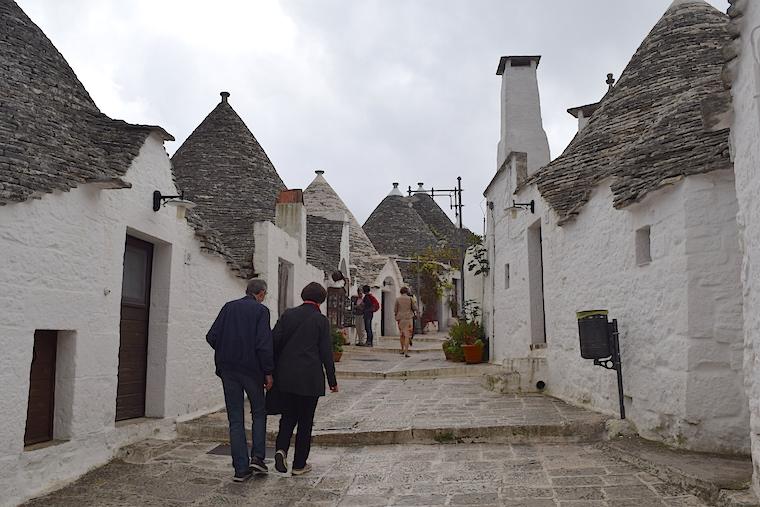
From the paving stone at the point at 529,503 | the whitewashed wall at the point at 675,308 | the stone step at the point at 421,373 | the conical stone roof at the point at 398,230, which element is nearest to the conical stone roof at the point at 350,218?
the conical stone roof at the point at 398,230

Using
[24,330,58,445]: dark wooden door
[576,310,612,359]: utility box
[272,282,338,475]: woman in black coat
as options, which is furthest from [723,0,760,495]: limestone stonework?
[24,330,58,445]: dark wooden door

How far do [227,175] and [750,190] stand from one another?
31.2 feet

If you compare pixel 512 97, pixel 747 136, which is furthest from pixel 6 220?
Result: pixel 512 97

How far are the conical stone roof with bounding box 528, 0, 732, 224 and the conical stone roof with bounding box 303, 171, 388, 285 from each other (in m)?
12.1

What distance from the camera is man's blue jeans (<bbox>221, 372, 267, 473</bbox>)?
5113 millimetres

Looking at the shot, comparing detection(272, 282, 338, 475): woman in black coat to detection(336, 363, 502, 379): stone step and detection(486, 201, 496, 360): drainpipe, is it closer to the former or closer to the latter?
detection(336, 363, 502, 379): stone step

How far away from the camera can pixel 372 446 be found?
6.34 meters

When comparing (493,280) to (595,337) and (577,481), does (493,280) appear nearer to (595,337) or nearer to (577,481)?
(595,337)

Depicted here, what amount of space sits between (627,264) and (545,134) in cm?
638

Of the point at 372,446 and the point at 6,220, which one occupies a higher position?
the point at 6,220

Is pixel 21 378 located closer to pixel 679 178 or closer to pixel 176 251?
pixel 176 251

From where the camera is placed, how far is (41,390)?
5.18m

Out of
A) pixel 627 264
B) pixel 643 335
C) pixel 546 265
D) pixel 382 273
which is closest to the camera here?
pixel 643 335

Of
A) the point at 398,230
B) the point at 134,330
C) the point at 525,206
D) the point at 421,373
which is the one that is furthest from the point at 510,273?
the point at 398,230
